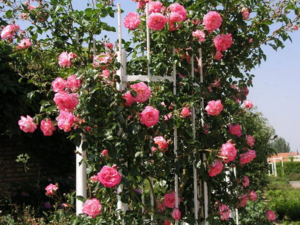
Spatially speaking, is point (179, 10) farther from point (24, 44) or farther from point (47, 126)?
point (24, 44)

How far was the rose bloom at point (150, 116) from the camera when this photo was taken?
81.4 inches

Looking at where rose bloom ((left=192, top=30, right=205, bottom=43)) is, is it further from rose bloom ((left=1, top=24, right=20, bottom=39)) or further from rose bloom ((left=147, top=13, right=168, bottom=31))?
rose bloom ((left=1, top=24, right=20, bottom=39))

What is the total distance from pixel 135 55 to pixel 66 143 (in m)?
3.53

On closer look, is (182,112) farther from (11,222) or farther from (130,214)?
(11,222)

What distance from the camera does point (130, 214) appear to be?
87.7 inches

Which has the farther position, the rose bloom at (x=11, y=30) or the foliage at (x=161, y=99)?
the rose bloom at (x=11, y=30)

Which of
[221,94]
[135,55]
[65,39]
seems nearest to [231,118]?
[221,94]

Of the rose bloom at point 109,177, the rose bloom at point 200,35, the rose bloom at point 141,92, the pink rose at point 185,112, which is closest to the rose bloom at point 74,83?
the rose bloom at point 141,92

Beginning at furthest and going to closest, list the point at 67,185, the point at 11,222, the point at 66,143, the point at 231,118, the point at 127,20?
the point at 66,143 < the point at 67,185 < the point at 11,222 < the point at 231,118 < the point at 127,20

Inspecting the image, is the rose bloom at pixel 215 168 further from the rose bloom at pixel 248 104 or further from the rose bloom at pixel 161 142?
the rose bloom at pixel 248 104

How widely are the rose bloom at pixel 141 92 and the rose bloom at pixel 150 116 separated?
64 millimetres

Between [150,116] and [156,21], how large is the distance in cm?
56

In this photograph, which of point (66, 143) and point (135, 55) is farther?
point (66, 143)

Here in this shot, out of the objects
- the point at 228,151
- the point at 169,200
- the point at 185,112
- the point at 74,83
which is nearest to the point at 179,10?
the point at 185,112
